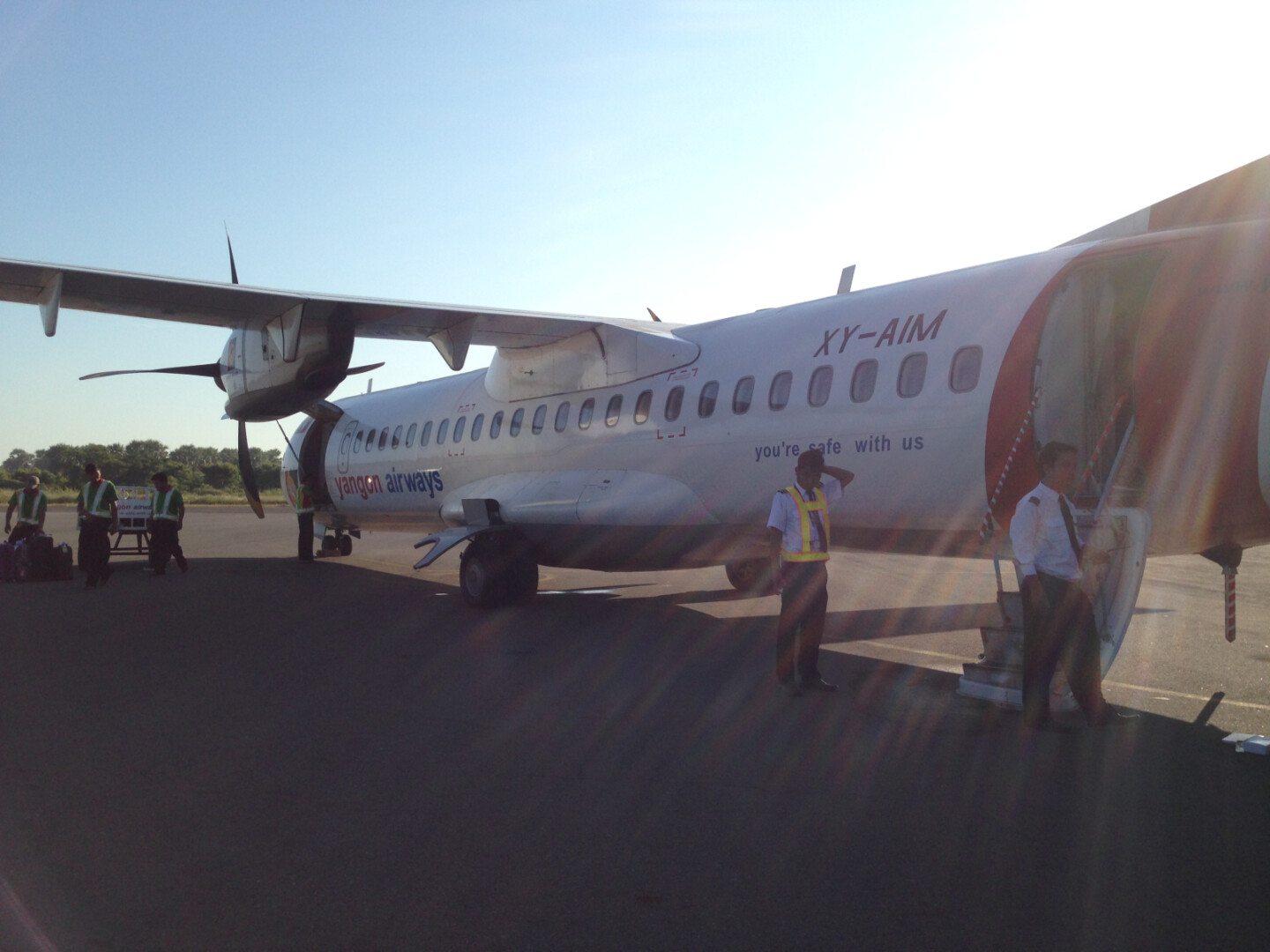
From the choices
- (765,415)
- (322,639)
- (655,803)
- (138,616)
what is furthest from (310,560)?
(655,803)

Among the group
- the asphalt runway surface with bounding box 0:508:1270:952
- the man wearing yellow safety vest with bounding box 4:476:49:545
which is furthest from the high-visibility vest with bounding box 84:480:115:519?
the asphalt runway surface with bounding box 0:508:1270:952

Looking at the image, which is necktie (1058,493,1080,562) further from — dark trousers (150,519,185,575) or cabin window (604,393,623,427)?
dark trousers (150,519,185,575)

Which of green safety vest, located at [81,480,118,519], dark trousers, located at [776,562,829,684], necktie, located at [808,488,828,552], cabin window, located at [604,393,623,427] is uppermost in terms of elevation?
cabin window, located at [604,393,623,427]

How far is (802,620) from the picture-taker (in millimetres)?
6527

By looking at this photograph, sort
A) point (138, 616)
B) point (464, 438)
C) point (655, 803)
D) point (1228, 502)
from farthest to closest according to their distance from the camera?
point (464, 438) → point (138, 616) → point (1228, 502) → point (655, 803)

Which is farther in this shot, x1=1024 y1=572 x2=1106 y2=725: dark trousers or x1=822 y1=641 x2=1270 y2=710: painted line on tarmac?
x1=822 y1=641 x2=1270 y2=710: painted line on tarmac

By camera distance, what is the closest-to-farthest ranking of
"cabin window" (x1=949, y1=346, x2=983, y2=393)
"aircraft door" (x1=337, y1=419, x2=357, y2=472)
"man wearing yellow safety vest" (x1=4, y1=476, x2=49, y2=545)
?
"cabin window" (x1=949, y1=346, x2=983, y2=393) < "man wearing yellow safety vest" (x1=4, y1=476, x2=49, y2=545) < "aircraft door" (x1=337, y1=419, x2=357, y2=472)

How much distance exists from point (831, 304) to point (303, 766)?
20.5ft

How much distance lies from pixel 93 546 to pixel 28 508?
1.42m

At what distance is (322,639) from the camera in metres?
8.95

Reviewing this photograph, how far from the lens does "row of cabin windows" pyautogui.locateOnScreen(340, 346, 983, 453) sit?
7246 mm

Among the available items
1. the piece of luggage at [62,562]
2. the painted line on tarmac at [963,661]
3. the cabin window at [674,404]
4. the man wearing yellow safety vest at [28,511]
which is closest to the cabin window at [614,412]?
the cabin window at [674,404]

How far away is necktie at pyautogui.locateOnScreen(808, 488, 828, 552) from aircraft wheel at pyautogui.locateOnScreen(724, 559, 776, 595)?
609 cm

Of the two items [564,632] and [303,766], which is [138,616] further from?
[303,766]
